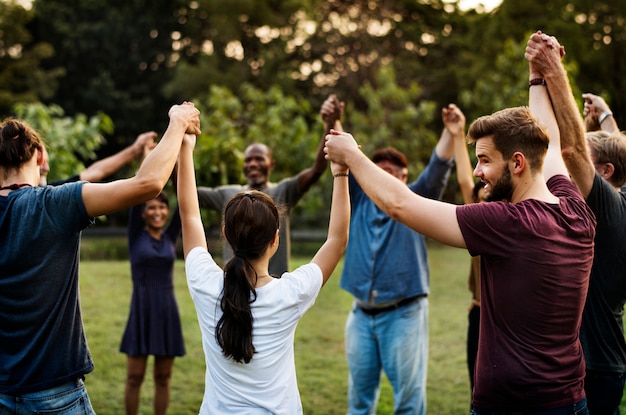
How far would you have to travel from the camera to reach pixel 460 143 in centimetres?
478

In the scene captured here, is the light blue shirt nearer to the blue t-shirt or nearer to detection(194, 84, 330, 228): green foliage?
the blue t-shirt

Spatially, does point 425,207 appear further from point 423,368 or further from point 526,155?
point 423,368

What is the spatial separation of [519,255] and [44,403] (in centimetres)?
198

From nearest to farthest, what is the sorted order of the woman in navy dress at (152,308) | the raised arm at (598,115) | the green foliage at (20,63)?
the raised arm at (598,115)
the woman in navy dress at (152,308)
the green foliage at (20,63)

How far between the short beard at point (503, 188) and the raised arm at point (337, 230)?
2.02 feet

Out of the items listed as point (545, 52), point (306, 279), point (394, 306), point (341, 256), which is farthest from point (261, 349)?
point (394, 306)

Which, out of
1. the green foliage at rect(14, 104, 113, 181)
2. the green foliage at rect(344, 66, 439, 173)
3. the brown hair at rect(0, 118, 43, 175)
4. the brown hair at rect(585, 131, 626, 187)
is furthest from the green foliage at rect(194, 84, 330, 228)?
the brown hair at rect(0, 118, 43, 175)

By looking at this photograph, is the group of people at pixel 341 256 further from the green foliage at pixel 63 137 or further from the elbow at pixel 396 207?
the green foliage at pixel 63 137

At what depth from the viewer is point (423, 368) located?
4992 mm

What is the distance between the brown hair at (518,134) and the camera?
2645mm

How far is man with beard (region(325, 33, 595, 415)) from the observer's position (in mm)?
2533

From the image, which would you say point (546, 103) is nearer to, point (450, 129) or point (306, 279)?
point (306, 279)

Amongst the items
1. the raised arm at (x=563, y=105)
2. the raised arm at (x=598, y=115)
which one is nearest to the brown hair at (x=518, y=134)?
the raised arm at (x=563, y=105)

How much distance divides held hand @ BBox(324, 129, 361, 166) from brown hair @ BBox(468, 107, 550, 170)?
0.51 meters
